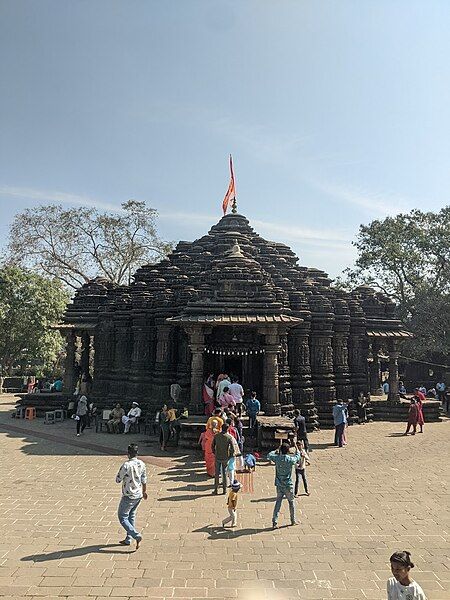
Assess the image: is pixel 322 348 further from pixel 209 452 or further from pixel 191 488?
pixel 191 488

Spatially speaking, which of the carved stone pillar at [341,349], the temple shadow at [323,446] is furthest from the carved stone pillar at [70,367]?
the temple shadow at [323,446]

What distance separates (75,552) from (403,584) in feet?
15.6

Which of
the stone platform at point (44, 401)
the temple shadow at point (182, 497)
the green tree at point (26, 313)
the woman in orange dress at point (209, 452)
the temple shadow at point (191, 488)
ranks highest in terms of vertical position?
the green tree at point (26, 313)

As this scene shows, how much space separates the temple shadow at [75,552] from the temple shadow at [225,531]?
1251 millimetres

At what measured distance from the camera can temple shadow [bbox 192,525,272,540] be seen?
742cm

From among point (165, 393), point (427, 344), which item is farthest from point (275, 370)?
point (427, 344)

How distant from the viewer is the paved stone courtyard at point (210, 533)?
231 inches

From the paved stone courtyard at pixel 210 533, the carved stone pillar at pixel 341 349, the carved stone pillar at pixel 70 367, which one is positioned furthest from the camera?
the carved stone pillar at pixel 70 367

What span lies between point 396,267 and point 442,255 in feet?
10.8

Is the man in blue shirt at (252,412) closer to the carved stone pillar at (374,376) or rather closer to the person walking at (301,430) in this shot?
the person walking at (301,430)

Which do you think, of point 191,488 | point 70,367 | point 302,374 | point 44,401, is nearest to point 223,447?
point 191,488

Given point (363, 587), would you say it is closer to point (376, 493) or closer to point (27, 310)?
point (376, 493)

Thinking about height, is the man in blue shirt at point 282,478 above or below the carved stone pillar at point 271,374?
below

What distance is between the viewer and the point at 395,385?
73.0 ft
